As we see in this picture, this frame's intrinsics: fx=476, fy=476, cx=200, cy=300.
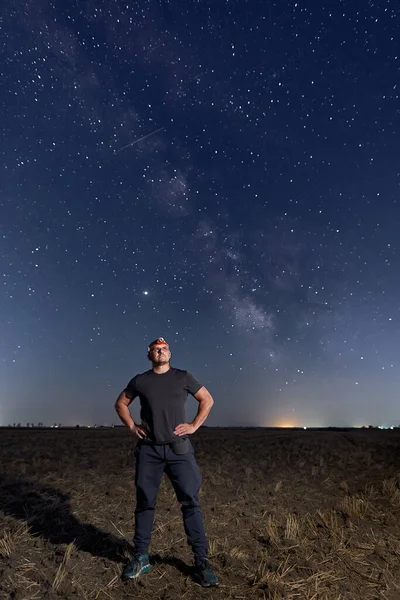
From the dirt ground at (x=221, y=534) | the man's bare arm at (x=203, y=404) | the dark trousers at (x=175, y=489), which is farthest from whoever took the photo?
the man's bare arm at (x=203, y=404)

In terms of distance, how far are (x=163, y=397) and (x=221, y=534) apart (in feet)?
9.87

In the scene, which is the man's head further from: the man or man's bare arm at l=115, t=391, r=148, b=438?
man's bare arm at l=115, t=391, r=148, b=438

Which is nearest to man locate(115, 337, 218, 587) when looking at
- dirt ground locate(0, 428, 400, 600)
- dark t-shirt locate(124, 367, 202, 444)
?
dark t-shirt locate(124, 367, 202, 444)

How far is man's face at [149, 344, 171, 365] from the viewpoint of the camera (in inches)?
207

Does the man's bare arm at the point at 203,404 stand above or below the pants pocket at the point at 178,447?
above

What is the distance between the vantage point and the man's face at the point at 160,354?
5.25 meters

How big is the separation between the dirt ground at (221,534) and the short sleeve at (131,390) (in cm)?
197

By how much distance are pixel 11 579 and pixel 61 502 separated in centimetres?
315

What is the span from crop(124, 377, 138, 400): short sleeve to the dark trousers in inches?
21.4

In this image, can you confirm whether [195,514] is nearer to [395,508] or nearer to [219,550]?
[219,550]

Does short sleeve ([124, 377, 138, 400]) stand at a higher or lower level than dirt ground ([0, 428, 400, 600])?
higher

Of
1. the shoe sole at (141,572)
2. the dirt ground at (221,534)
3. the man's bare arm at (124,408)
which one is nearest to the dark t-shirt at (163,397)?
the man's bare arm at (124,408)

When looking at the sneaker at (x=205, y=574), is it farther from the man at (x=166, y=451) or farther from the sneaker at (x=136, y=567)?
the sneaker at (x=136, y=567)

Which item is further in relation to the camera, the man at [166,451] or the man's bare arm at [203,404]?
the man's bare arm at [203,404]
